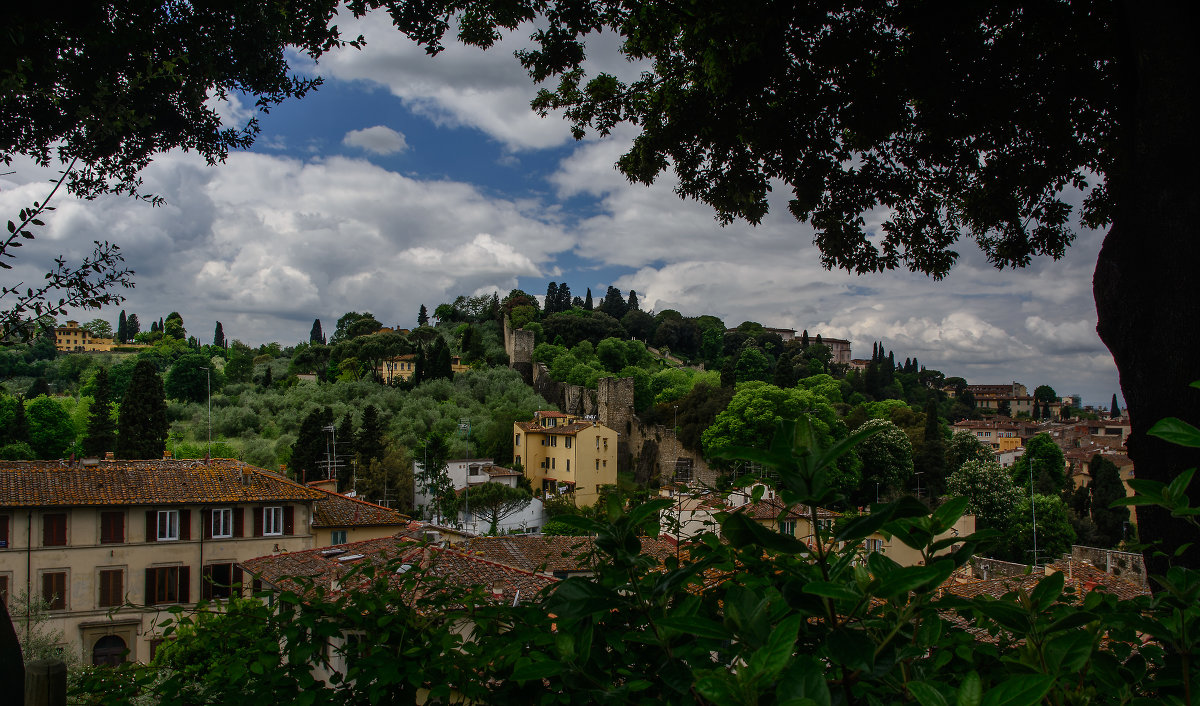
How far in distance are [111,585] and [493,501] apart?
15.3 metres

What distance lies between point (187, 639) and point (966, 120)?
495 cm

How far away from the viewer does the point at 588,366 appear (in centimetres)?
5416

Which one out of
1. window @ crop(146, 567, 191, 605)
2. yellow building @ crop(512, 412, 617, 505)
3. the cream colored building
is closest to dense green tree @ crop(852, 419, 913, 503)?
yellow building @ crop(512, 412, 617, 505)

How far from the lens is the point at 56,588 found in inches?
597

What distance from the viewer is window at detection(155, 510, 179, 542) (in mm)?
16234

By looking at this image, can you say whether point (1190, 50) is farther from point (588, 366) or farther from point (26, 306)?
point (588, 366)

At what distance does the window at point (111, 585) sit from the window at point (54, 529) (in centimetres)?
111

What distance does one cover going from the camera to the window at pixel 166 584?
16.1m

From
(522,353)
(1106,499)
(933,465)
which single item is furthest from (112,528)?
(522,353)

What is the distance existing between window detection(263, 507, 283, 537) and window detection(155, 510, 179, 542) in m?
1.88

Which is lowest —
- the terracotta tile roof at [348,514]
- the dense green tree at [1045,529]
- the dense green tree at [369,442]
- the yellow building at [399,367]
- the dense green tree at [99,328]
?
the dense green tree at [1045,529]

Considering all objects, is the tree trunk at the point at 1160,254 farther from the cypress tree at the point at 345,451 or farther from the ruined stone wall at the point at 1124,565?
the cypress tree at the point at 345,451

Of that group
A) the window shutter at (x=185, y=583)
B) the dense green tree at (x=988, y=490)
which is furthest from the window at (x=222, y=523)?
the dense green tree at (x=988, y=490)

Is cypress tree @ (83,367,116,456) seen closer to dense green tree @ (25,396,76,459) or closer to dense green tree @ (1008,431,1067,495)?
dense green tree @ (25,396,76,459)
